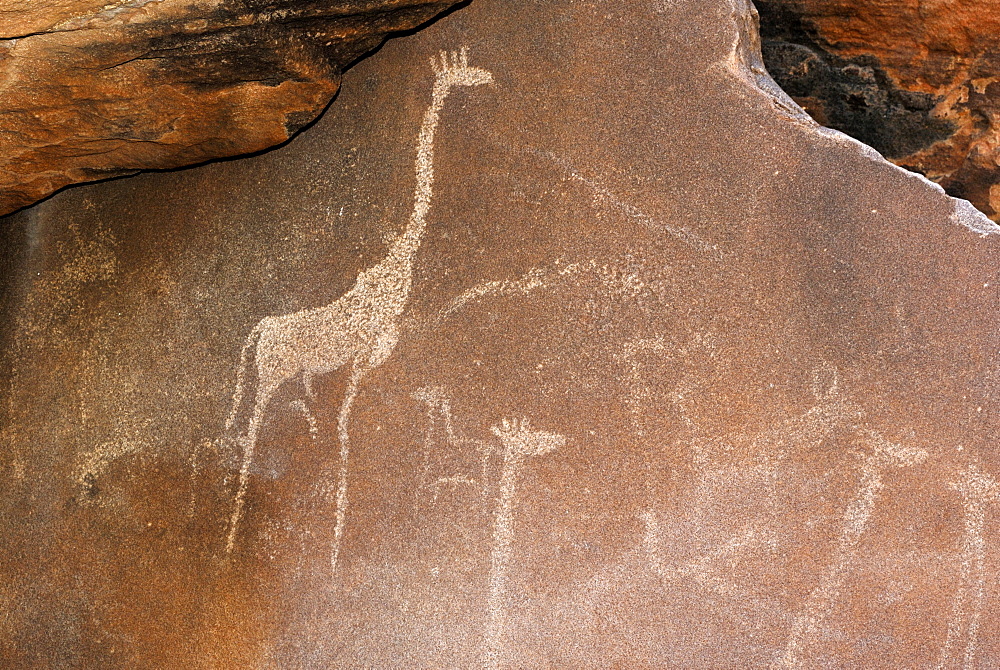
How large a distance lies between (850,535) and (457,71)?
1.45m

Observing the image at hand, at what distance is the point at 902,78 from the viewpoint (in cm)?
Result: 243

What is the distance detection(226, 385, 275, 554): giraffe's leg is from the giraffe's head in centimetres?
90

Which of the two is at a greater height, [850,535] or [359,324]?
[359,324]

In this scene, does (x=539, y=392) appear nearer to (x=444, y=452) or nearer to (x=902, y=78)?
(x=444, y=452)

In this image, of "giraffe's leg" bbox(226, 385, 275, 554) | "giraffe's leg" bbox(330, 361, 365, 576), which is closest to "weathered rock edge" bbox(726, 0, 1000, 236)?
"giraffe's leg" bbox(330, 361, 365, 576)

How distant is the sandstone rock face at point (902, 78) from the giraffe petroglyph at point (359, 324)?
41.0 inches

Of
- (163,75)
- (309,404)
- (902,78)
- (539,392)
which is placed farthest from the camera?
(902,78)

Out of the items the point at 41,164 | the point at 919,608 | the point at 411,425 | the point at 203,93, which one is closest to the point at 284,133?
the point at 203,93

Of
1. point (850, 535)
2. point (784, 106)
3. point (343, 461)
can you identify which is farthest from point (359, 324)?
point (850, 535)

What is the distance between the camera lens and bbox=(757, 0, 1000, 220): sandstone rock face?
2346 mm

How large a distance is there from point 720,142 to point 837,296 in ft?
1.46

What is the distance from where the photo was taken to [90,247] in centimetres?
234

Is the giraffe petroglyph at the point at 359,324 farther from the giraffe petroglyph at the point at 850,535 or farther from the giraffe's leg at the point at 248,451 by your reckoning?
the giraffe petroglyph at the point at 850,535

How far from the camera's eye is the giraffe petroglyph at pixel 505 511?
1996mm
